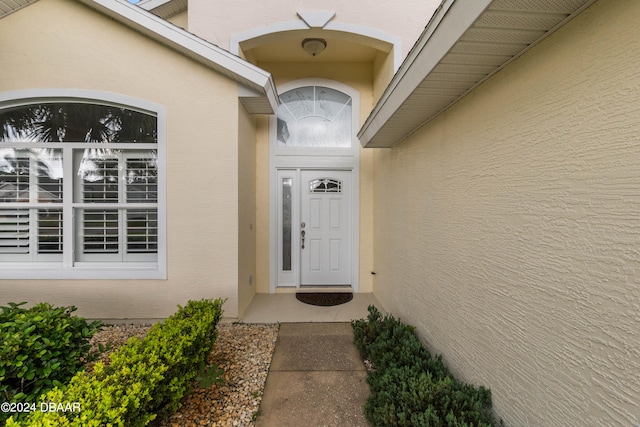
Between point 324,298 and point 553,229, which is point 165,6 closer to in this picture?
point 324,298

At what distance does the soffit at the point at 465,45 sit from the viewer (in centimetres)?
131

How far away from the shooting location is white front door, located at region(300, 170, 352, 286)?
5020mm

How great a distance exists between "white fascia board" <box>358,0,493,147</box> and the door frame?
221cm

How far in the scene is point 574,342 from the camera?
1.28 m

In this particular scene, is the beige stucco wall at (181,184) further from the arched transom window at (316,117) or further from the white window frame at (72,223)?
the arched transom window at (316,117)

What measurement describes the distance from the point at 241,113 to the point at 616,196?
3.85 meters

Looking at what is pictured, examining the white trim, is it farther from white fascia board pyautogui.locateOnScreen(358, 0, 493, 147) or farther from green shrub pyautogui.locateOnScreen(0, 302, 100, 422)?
green shrub pyautogui.locateOnScreen(0, 302, 100, 422)

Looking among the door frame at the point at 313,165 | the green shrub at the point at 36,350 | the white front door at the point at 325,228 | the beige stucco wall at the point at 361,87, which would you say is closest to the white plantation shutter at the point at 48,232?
the green shrub at the point at 36,350

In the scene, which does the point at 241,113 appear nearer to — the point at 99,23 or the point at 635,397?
the point at 99,23

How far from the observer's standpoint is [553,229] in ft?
4.59

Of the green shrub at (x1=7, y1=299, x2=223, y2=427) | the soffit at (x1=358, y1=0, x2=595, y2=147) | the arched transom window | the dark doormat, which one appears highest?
the arched transom window

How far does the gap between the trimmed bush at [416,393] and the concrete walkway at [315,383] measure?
0.19 meters

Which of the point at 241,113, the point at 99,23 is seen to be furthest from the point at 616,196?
the point at 99,23

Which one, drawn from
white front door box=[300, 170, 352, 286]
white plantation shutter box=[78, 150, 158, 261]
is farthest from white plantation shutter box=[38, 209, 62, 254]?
white front door box=[300, 170, 352, 286]
